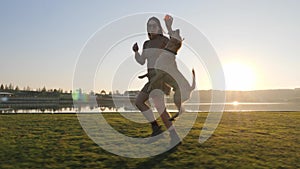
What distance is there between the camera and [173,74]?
24.3 feet

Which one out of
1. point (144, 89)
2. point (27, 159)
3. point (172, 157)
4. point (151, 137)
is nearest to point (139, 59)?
point (144, 89)

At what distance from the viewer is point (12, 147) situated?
22.6 ft

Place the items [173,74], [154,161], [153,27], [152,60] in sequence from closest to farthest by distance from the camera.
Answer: [154,161] < [173,74] < [152,60] < [153,27]

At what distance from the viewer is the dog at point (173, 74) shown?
732 centimetres

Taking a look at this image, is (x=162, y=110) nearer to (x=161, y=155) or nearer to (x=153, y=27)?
(x=161, y=155)

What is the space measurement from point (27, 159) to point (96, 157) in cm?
119

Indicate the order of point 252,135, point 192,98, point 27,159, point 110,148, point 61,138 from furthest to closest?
Answer: 1. point 252,135
2. point 61,138
3. point 192,98
4. point 110,148
5. point 27,159

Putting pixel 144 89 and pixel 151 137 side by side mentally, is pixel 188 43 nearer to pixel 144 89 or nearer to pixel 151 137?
pixel 144 89

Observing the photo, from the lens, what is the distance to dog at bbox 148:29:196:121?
24.0 feet

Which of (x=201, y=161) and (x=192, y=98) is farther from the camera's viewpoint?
(x=192, y=98)

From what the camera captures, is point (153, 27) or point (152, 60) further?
point (153, 27)

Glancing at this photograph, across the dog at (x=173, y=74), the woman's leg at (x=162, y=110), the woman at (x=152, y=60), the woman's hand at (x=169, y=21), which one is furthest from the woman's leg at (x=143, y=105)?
the woman's hand at (x=169, y=21)

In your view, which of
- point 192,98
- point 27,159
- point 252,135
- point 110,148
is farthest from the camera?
point 252,135

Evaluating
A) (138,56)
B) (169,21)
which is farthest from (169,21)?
(138,56)
